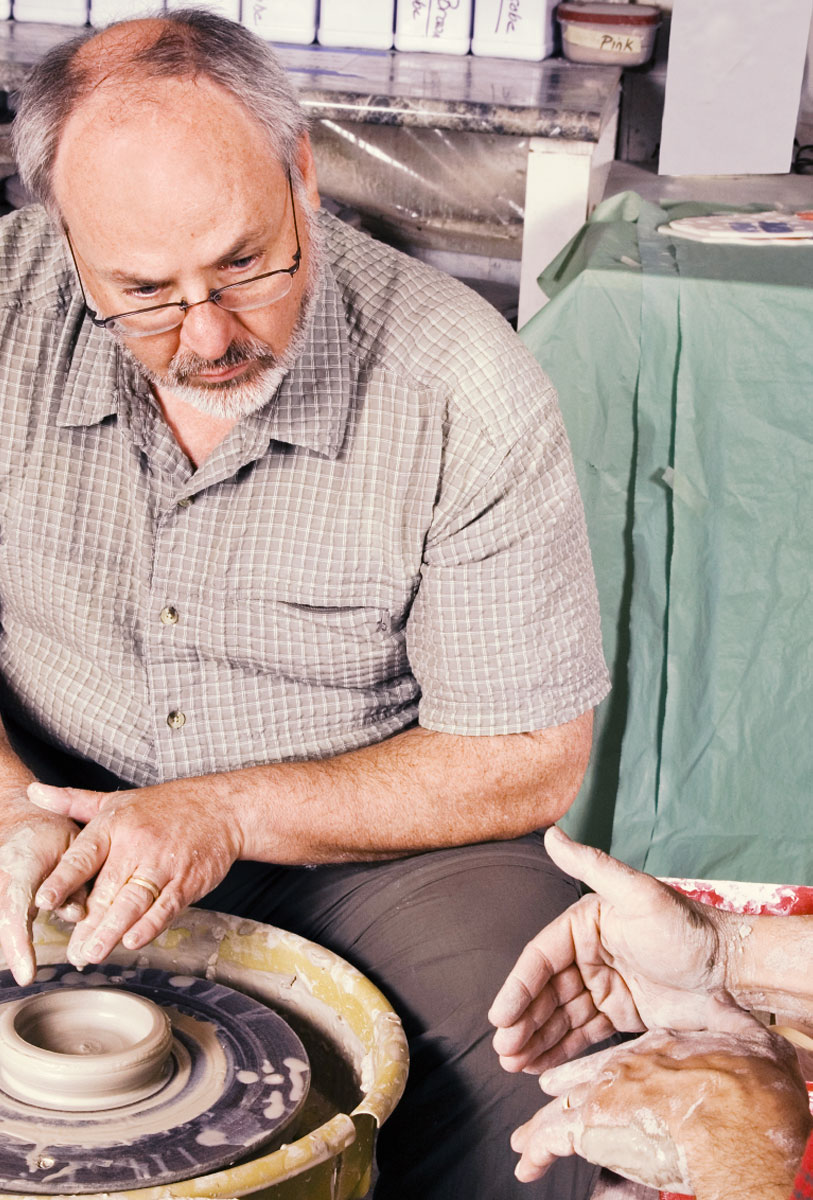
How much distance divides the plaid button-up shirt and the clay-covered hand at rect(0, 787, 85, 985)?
0.18 meters

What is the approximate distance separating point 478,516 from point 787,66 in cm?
160

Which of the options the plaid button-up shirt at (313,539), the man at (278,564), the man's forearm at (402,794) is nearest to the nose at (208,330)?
the man at (278,564)

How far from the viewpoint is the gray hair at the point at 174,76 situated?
1289mm

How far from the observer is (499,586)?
4.63 feet

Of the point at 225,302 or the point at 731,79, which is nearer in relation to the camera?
the point at 225,302

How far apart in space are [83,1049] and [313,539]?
1.78ft

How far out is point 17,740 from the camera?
5.23 feet

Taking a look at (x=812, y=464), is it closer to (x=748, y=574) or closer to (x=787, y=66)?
(x=748, y=574)

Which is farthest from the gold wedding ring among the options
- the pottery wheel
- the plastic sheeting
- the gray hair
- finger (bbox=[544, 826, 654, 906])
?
the plastic sheeting

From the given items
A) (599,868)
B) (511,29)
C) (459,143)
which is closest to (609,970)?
(599,868)

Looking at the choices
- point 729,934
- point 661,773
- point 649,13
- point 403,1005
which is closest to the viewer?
point 729,934

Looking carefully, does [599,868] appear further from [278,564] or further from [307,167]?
[307,167]

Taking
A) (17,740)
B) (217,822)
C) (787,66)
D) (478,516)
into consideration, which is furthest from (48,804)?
(787,66)

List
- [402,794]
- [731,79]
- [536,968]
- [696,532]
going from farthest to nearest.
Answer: [731,79] → [696,532] → [402,794] → [536,968]
